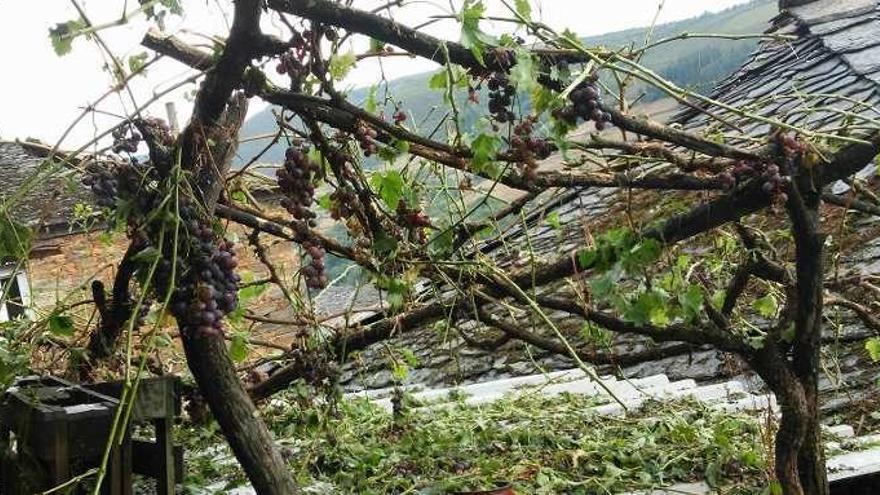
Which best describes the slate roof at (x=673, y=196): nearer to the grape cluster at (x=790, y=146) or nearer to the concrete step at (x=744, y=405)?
the concrete step at (x=744, y=405)

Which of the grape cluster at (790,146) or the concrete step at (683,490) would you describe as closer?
the grape cluster at (790,146)

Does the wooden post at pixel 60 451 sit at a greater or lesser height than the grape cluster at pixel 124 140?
lesser

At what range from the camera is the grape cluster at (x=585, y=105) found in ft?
8.09

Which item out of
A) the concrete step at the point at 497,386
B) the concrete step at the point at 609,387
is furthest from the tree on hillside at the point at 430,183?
the concrete step at the point at 497,386

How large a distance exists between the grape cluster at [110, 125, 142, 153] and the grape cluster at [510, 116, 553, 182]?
1016 millimetres

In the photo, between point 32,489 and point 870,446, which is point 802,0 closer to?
point 870,446

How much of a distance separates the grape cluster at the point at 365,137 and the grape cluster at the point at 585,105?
55 centimetres

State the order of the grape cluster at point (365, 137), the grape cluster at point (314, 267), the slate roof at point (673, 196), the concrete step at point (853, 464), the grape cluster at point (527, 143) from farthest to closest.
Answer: the slate roof at point (673, 196)
the concrete step at point (853, 464)
the grape cluster at point (314, 267)
the grape cluster at point (365, 137)
the grape cluster at point (527, 143)

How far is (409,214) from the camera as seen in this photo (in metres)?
3.08

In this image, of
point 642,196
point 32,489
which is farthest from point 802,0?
point 32,489

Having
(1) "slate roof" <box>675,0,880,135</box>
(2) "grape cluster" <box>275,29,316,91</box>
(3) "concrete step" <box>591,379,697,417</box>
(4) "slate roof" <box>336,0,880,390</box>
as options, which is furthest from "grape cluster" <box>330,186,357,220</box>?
(1) "slate roof" <box>675,0,880,135</box>

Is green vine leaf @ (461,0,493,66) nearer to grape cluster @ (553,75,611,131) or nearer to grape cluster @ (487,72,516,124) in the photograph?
grape cluster @ (487,72,516,124)

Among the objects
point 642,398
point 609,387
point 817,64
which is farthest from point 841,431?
point 817,64

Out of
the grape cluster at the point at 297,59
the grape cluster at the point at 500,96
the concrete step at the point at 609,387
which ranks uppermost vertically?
the grape cluster at the point at 297,59
